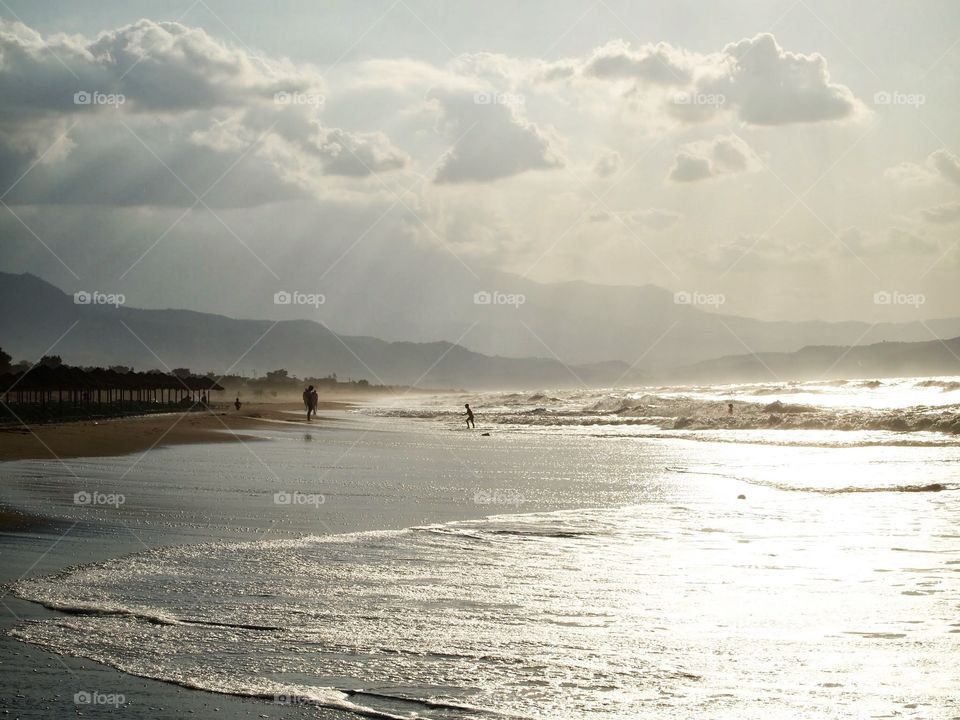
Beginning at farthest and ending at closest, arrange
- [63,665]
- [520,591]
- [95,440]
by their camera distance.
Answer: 1. [95,440]
2. [520,591]
3. [63,665]

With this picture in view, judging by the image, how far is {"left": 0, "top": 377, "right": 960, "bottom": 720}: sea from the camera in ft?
20.9

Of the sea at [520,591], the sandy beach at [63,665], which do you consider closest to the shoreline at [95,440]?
the sea at [520,591]

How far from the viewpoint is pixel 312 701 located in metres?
6.06

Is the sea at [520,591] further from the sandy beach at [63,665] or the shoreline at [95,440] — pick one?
the shoreline at [95,440]

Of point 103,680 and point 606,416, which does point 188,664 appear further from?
point 606,416

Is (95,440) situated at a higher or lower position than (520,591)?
higher

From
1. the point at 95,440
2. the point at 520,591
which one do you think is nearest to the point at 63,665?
the point at 520,591

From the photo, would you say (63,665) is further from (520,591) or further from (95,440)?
(95,440)

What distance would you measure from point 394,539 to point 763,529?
5203 millimetres

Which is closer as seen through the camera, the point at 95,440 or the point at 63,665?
the point at 63,665

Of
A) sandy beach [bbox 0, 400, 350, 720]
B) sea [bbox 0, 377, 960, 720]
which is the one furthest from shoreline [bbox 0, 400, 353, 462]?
sandy beach [bbox 0, 400, 350, 720]

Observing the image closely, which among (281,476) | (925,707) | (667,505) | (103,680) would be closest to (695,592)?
(925,707)

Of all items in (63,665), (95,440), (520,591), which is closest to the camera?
(63,665)

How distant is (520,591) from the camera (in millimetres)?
9180
